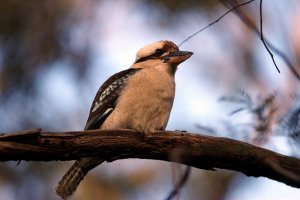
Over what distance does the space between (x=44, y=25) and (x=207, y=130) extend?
3782mm

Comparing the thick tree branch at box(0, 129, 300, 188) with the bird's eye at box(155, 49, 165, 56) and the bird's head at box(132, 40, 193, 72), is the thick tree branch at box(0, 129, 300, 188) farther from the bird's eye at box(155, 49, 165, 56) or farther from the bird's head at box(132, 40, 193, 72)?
the bird's eye at box(155, 49, 165, 56)

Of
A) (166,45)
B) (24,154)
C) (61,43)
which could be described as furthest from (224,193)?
(61,43)

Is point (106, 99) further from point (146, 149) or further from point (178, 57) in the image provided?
point (146, 149)

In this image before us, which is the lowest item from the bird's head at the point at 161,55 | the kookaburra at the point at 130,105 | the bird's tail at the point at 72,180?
the bird's tail at the point at 72,180

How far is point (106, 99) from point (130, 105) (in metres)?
0.27

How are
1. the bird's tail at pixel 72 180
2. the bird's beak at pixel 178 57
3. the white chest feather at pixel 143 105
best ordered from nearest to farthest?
the white chest feather at pixel 143 105, the bird's tail at pixel 72 180, the bird's beak at pixel 178 57

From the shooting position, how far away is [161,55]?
4.59 m

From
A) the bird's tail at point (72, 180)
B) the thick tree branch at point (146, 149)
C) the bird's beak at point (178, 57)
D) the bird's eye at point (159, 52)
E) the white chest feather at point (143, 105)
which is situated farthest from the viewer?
the bird's eye at point (159, 52)

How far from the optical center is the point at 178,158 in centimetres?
191

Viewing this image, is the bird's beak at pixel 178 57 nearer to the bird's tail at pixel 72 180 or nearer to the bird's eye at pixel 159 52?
the bird's eye at pixel 159 52

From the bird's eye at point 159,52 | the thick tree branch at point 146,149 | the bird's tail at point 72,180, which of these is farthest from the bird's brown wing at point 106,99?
the thick tree branch at point 146,149

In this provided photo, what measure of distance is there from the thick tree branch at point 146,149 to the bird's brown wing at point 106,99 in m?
0.85

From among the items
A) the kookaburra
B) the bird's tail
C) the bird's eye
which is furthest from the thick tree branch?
the bird's eye

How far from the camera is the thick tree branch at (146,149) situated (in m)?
2.82
